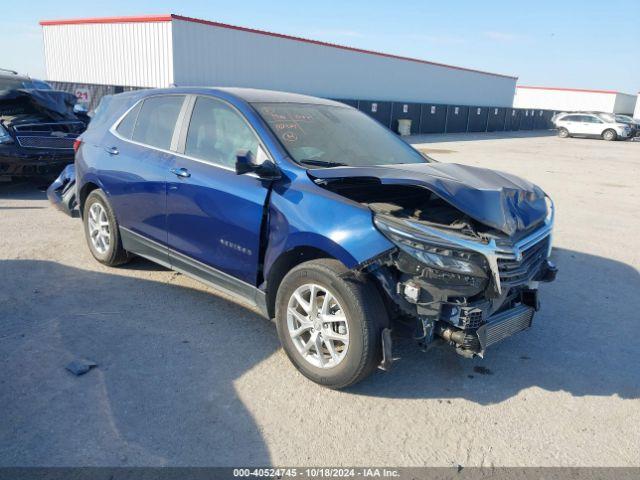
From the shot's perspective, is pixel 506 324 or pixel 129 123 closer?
pixel 506 324

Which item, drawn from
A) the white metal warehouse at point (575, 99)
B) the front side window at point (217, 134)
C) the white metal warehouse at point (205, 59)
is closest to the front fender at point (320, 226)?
the front side window at point (217, 134)

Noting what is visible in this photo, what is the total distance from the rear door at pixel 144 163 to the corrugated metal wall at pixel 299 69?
16564 mm

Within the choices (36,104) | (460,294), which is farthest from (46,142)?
(460,294)

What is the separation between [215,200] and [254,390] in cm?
141

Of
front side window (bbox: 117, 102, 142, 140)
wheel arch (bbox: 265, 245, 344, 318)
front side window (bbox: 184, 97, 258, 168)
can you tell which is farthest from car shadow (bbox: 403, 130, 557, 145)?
wheel arch (bbox: 265, 245, 344, 318)

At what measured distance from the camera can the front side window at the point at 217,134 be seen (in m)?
3.91

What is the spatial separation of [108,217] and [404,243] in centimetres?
333

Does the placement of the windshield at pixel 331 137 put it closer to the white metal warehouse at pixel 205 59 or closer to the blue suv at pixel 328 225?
the blue suv at pixel 328 225

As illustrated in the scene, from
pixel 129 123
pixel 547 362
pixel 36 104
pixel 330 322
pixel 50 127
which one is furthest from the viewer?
pixel 36 104

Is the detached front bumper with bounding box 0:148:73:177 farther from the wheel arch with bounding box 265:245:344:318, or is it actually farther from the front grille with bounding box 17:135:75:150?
the wheel arch with bounding box 265:245:344:318

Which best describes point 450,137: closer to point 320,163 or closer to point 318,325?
point 320,163

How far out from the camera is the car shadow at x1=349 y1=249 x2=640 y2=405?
3475 mm

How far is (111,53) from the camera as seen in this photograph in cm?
2316

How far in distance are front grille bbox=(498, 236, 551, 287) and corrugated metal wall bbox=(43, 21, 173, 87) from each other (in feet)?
64.7
